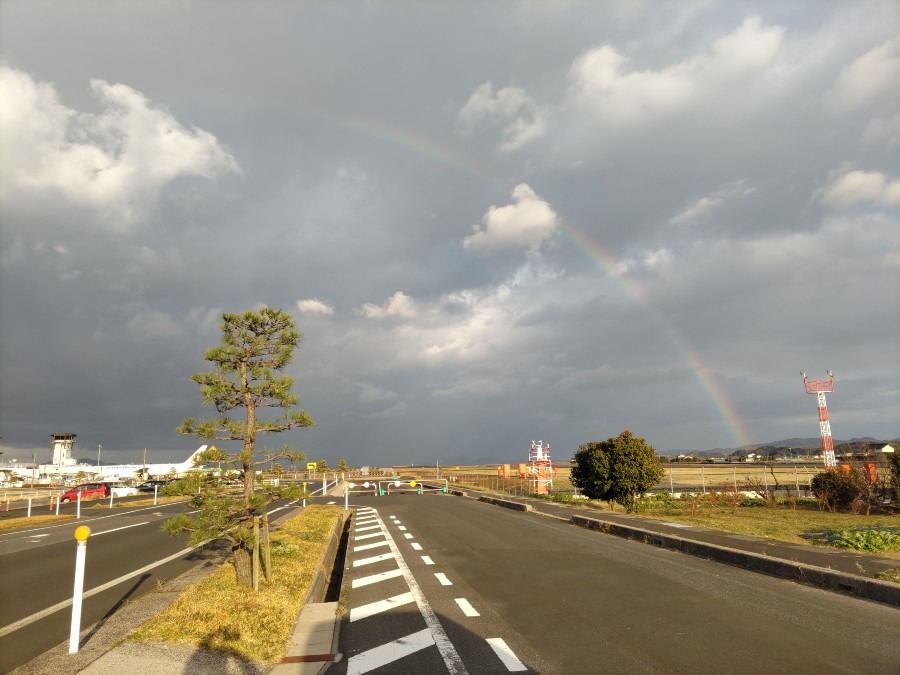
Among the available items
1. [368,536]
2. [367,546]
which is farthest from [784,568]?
[368,536]

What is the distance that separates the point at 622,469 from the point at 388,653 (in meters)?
20.9

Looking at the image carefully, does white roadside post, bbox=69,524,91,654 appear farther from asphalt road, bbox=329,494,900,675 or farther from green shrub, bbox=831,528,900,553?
green shrub, bbox=831,528,900,553

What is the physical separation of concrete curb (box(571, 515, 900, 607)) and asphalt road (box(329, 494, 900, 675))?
384 mm

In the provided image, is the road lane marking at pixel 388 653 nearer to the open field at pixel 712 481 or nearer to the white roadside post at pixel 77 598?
the white roadside post at pixel 77 598

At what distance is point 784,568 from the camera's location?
10445mm

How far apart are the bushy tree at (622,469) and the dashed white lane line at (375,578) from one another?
649 inches

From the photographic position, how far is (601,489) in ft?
86.6

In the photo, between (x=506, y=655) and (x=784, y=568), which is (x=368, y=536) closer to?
(x=784, y=568)

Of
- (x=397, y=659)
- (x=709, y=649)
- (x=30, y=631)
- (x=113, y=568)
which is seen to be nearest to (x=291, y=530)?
(x=113, y=568)

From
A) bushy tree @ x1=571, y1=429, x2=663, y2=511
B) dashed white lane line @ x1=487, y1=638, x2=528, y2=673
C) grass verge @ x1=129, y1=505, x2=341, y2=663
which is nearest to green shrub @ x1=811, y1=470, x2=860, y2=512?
bushy tree @ x1=571, y1=429, x2=663, y2=511

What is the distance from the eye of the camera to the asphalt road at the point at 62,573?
7668 millimetres

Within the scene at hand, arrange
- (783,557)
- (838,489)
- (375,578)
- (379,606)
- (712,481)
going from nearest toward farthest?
(379,606)
(375,578)
(783,557)
(838,489)
(712,481)

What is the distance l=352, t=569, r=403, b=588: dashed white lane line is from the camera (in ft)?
34.7

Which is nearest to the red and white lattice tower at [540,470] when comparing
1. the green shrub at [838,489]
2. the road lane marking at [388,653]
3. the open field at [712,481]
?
the open field at [712,481]
